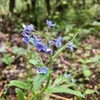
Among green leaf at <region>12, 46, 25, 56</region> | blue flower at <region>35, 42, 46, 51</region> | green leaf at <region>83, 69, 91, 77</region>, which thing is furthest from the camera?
green leaf at <region>12, 46, 25, 56</region>

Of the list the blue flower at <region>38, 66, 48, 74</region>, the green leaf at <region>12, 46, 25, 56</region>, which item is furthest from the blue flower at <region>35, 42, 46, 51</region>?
the green leaf at <region>12, 46, 25, 56</region>

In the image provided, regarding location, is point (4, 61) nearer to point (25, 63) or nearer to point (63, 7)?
point (25, 63)

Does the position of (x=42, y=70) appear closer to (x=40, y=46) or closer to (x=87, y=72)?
(x=40, y=46)

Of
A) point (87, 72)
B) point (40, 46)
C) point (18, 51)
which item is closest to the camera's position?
point (40, 46)

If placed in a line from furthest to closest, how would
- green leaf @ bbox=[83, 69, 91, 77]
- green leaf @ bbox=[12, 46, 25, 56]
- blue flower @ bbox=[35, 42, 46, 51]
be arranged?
green leaf @ bbox=[12, 46, 25, 56] → green leaf @ bbox=[83, 69, 91, 77] → blue flower @ bbox=[35, 42, 46, 51]

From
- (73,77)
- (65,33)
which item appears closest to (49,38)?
(73,77)

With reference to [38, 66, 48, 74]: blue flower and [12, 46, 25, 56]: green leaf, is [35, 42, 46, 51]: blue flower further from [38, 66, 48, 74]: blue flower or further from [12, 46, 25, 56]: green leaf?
[12, 46, 25, 56]: green leaf

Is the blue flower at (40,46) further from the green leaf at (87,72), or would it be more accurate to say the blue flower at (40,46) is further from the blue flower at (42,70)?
the green leaf at (87,72)

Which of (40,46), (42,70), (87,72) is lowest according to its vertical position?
(87,72)

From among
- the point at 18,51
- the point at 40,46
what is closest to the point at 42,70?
the point at 40,46

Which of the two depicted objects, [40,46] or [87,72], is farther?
[87,72]

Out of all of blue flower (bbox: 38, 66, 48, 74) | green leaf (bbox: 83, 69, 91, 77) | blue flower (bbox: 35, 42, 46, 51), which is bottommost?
green leaf (bbox: 83, 69, 91, 77)
